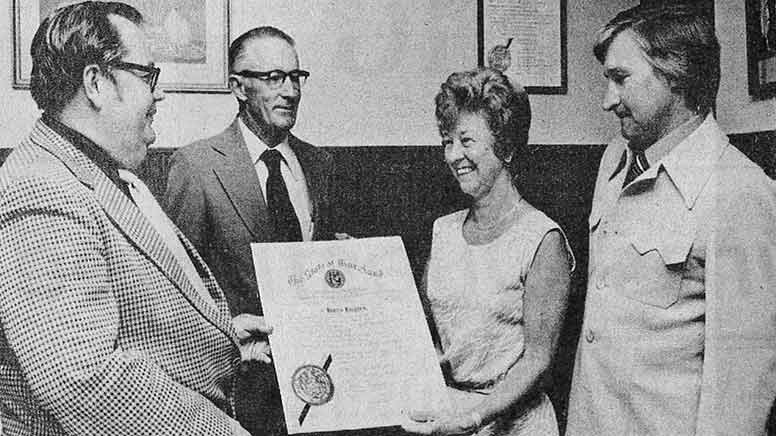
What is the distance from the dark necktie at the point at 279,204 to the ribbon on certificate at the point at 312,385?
0.23 m

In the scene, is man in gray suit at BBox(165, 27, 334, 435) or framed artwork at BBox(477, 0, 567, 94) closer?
man in gray suit at BBox(165, 27, 334, 435)

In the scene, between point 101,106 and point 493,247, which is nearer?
point 101,106

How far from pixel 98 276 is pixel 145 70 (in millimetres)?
343

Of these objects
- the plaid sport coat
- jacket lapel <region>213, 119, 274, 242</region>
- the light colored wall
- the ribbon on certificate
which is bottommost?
the ribbon on certificate

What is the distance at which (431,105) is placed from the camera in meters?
1.47

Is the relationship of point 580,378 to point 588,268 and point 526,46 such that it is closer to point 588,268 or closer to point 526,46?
point 588,268

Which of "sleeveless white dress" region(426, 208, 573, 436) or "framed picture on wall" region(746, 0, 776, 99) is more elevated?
"framed picture on wall" region(746, 0, 776, 99)

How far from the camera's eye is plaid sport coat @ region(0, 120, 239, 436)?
104 cm

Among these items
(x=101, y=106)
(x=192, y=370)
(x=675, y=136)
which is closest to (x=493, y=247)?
(x=675, y=136)

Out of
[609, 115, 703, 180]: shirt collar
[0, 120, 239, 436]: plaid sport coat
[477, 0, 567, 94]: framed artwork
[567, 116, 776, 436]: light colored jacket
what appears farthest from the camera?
[477, 0, 567, 94]: framed artwork

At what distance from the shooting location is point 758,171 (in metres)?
1.31

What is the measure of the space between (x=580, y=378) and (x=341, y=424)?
46 centimetres

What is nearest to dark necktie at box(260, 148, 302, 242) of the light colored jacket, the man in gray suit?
the man in gray suit

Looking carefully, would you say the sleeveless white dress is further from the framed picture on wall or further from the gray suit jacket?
the framed picture on wall
